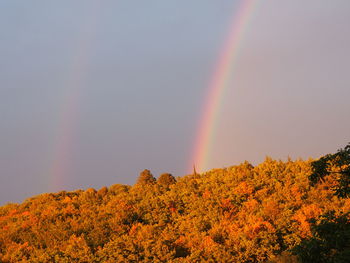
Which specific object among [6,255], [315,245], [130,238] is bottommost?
[315,245]

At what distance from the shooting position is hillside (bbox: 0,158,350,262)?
55.1 ft

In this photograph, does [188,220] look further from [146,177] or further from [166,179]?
[146,177]

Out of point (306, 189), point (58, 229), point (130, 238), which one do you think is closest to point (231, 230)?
point (130, 238)

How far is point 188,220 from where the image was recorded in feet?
72.8

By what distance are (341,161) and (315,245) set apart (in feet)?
6.02

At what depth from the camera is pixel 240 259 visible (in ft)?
52.9

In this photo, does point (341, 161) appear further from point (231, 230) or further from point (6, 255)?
point (6, 255)

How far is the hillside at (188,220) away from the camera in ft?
55.1

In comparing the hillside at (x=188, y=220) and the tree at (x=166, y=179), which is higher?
the tree at (x=166, y=179)

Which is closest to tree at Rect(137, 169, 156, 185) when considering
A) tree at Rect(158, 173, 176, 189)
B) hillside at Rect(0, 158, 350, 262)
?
tree at Rect(158, 173, 176, 189)

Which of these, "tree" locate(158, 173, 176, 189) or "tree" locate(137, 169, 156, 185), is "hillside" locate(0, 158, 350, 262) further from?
"tree" locate(137, 169, 156, 185)

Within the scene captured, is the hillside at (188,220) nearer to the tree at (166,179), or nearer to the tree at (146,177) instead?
the tree at (166,179)

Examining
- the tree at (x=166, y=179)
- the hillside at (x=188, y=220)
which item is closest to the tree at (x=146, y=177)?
the tree at (x=166, y=179)

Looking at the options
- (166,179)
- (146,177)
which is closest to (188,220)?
(166,179)
